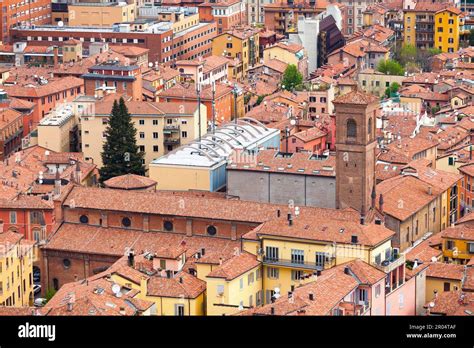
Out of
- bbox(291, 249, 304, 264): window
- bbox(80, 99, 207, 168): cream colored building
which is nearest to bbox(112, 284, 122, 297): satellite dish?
bbox(291, 249, 304, 264): window

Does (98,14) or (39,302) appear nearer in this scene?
(39,302)

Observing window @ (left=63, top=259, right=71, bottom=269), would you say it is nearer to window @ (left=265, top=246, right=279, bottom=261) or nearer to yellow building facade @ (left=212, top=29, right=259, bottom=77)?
window @ (left=265, top=246, right=279, bottom=261)

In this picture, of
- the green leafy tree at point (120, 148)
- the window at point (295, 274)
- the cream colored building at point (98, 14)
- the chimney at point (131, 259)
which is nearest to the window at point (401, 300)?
the window at point (295, 274)

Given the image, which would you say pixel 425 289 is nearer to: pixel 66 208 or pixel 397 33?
pixel 66 208

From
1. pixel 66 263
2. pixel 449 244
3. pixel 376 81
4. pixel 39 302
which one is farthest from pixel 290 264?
pixel 376 81

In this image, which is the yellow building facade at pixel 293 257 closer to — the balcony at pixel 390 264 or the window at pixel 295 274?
the window at pixel 295 274

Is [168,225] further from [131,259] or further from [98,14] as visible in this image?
[98,14]

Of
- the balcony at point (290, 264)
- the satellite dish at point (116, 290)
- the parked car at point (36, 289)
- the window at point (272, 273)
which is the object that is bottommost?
the parked car at point (36, 289)
